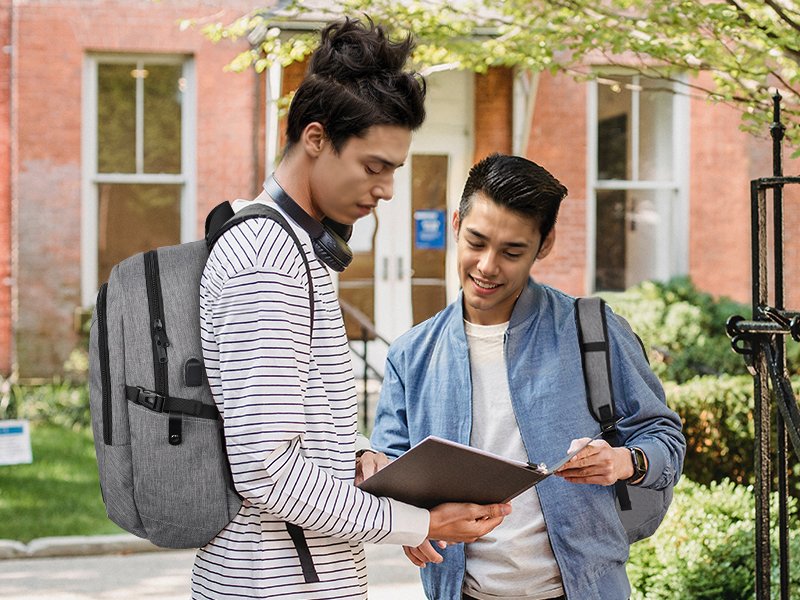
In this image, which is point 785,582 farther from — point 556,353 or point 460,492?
point 460,492

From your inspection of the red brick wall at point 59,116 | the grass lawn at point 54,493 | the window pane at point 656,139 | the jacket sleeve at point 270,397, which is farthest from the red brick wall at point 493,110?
the jacket sleeve at point 270,397

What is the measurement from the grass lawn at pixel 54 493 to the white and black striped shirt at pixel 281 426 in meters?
5.49

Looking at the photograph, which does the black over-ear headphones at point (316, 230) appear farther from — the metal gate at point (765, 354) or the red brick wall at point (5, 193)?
the red brick wall at point (5, 193)

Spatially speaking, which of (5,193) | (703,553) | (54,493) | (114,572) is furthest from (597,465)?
(5,193)

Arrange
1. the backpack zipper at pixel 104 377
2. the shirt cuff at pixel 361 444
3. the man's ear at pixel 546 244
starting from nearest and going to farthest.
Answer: the backpack zipper at pixel 104 377, the shirt cuff at pixel 361 444, the man's ear at pixel 546 244

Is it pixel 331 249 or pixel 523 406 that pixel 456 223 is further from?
pixel 331 249

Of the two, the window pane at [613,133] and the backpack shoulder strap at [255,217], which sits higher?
the window pane at [613,133]

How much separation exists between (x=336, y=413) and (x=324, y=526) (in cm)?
22

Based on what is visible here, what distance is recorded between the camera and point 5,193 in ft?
38.6

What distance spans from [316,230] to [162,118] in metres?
10.3

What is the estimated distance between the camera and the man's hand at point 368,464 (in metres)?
2.38

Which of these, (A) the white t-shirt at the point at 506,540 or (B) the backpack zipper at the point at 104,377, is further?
(A) the white t-shirt at the point at 506,540

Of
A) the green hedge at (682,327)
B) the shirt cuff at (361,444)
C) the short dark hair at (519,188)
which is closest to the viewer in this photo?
the shirt cuff at (361,444)

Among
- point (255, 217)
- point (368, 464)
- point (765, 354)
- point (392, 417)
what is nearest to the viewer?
point (255, 217)
